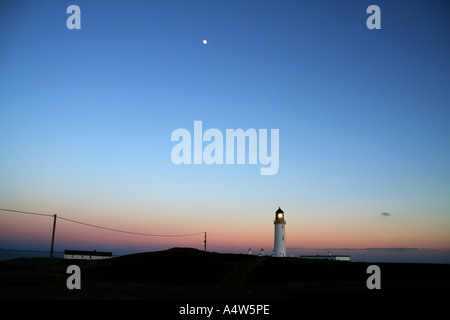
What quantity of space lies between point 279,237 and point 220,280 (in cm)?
4110

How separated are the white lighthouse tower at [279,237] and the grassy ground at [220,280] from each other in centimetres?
1731

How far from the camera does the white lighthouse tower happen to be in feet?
296

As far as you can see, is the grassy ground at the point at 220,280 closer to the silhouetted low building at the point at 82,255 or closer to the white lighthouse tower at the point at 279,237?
the white lighthouse tower at the point at 279,237

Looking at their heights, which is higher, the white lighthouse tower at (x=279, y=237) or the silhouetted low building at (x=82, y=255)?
the white lighthouse tower at (x=279, y=237)

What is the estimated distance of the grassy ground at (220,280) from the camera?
106 ft

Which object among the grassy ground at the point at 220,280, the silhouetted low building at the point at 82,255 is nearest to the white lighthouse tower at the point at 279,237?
the grassy ground at the point at 220,280

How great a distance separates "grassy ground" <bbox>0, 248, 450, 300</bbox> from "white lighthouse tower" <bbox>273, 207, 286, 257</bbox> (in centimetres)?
1731

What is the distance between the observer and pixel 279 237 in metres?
90.4

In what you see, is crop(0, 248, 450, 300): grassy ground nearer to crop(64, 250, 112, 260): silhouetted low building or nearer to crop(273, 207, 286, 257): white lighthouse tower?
crop(273, 207, 286, 257): white lighthouse tower

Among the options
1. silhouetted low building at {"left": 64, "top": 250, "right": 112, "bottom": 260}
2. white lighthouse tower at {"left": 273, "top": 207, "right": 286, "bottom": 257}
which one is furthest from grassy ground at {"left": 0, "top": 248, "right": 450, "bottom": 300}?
silhouetted low building at {"left": 64, "top": 250, "right": 112, "bottom": 260}

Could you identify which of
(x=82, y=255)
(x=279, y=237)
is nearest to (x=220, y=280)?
(x=279, y=237)

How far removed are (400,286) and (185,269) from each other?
35.0 metres
